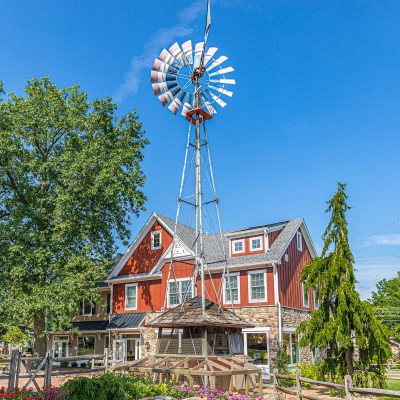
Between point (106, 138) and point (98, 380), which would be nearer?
point (98, 380)

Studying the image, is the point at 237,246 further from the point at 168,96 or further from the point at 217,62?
the point at 217,62

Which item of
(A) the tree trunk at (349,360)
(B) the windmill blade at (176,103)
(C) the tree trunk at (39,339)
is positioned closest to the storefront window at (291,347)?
(A) the tree trunk at (349,360)

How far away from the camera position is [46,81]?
27.5 m

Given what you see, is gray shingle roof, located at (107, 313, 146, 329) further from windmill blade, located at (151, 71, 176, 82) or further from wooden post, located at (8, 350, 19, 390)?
windmill blade, located at (151, 71, 176, 82)

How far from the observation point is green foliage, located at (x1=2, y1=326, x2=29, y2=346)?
24289mm

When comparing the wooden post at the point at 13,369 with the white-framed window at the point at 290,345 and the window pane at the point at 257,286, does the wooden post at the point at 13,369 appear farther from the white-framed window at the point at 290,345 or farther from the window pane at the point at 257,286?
the white-framed window at the point at 290,345

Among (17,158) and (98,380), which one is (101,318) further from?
(98,380)

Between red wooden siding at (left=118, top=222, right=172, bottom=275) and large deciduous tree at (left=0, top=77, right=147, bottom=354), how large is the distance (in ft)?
5.22

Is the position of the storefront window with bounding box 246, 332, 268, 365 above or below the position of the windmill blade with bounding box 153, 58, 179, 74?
below

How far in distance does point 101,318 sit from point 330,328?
1897 cm

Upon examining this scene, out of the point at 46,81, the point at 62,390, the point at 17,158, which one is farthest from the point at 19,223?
the point at 62,390

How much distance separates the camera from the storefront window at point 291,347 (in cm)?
2275

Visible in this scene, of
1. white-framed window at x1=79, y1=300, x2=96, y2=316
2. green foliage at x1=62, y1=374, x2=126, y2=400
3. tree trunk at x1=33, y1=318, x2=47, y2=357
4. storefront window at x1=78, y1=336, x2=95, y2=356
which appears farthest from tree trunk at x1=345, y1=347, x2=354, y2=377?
white-framed window at x1=79, y1=300, x2=96, y2=316

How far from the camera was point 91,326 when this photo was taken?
29797 mm
